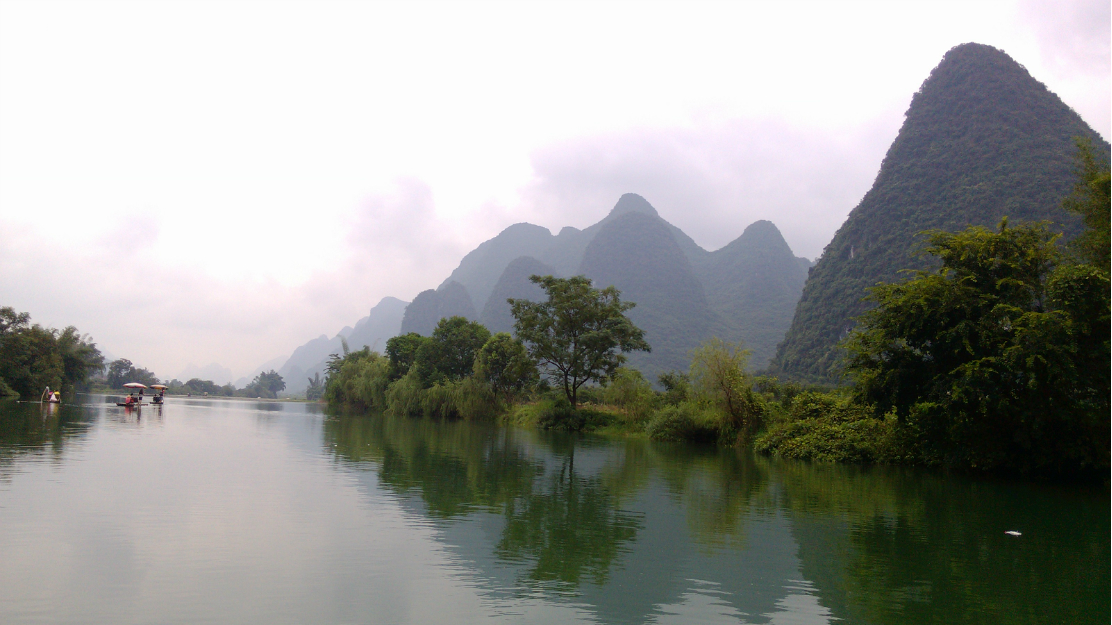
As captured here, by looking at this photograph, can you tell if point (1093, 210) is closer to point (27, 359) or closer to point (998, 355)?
point (998, 355)

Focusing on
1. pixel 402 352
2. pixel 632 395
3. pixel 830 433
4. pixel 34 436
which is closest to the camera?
pixel 34 436

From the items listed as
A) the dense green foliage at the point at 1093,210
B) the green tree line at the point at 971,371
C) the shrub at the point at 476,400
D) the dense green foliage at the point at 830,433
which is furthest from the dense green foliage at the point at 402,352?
the dense green foliage at the point at 1093,210

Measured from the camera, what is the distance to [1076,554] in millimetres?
9883

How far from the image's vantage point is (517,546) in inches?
366

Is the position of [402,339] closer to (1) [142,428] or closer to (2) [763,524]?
(1) [142,428]

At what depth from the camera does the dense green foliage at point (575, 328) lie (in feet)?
145

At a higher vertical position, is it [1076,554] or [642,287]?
[642,287]

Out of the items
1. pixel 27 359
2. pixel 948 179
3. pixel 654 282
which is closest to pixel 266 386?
pixel 654 282

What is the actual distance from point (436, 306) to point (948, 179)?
418 ft

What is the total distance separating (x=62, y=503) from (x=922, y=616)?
12091 millimetres

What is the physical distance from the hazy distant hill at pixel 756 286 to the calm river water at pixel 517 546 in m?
110

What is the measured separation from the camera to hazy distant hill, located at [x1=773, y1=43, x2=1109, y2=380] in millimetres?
76688

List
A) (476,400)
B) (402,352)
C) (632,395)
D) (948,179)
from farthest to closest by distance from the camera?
1. (948,179)
2. (402,352)
3. (476,400)
4. (632,395)

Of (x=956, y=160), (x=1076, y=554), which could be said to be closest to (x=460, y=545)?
(x=1076, y=554)
